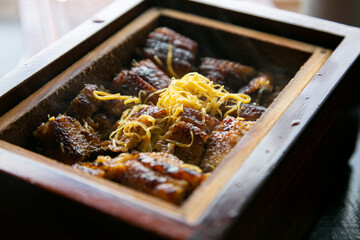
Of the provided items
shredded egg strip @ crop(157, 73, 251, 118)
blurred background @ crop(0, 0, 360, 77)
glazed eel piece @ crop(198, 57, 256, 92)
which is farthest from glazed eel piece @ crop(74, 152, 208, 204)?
blurred background @ crop(0, 0, 360, 77)

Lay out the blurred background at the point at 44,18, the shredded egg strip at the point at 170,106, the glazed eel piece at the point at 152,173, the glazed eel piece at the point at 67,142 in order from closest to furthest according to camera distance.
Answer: the glazed eel piece at the point at 152,173, the glazed eel piece at the point at 67,142, the shredded egg strip at the point at 170,106, the blurred background at the point at 44,18

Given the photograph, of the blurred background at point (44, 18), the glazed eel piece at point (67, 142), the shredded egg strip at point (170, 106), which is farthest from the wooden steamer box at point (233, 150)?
the blurred background at point (44, 18)

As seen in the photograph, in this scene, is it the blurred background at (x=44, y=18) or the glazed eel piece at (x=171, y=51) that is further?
the blurred background at (x=44, y=18)

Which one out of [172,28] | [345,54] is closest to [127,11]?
[172,28]

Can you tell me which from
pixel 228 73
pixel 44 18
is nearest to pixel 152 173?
pixel 228 73

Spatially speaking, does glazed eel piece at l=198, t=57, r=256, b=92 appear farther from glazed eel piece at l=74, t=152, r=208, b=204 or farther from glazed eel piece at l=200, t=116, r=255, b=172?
glazed eel piece at l=74, t=152, r=208, b=204

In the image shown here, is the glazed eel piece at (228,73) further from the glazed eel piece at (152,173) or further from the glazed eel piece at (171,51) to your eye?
the glazed eel piece at (152,173)
